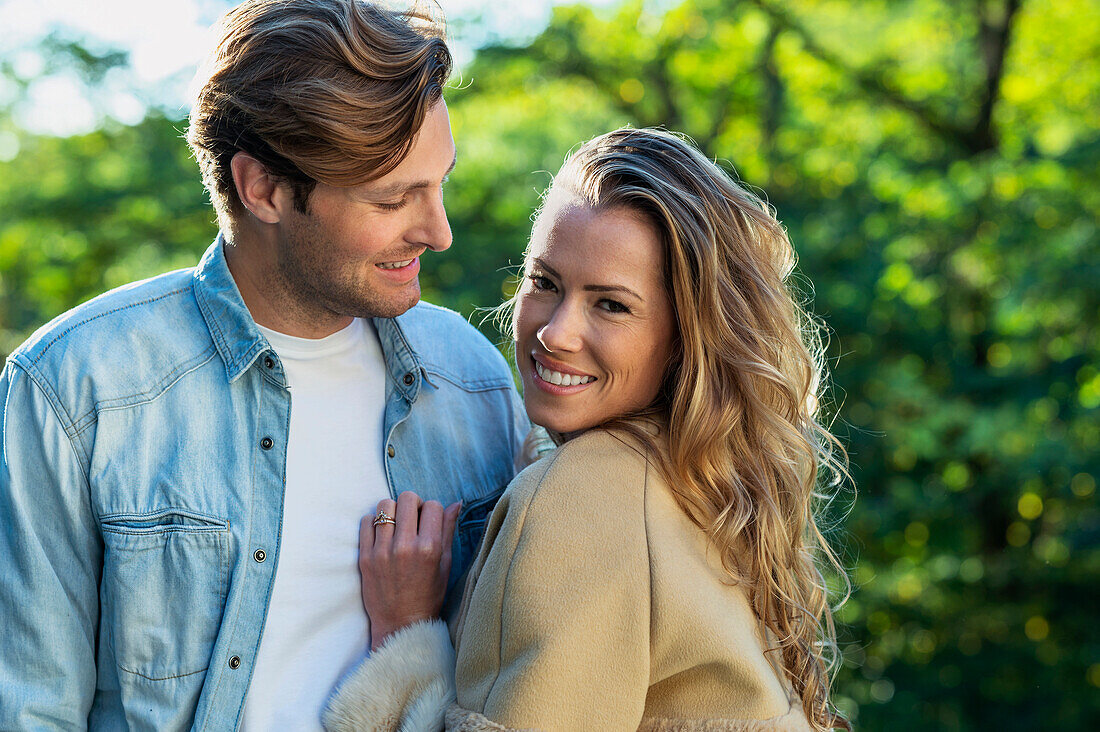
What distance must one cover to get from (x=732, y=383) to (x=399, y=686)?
0.85 m

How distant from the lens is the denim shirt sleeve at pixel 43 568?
6.20ft

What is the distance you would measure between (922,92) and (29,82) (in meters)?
6.81

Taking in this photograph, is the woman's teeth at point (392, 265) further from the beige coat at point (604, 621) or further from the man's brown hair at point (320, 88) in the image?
the beige coat at point (604, 621)

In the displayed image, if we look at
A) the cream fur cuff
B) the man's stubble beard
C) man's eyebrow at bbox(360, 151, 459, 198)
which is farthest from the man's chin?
the cream fur cuff

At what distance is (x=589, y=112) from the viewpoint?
8305mm

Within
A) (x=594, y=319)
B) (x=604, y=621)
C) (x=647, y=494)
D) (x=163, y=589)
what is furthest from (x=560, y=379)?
(x=163, y=589)

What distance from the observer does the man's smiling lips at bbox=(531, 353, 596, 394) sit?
1.88 meters

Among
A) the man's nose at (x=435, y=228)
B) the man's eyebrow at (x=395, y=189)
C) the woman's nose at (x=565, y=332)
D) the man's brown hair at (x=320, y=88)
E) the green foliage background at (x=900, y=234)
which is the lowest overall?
the green foliage background at (x=900, y=234)

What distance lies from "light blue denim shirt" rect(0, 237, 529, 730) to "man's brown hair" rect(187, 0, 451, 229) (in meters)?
0.35

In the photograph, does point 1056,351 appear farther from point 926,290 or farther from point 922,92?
point 922,92

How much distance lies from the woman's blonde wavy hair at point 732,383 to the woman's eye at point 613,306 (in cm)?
9

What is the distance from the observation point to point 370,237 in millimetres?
2119

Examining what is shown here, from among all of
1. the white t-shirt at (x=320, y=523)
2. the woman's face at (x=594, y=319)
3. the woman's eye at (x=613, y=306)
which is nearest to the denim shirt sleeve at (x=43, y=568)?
the white t-shirt at (x=320, y=523)

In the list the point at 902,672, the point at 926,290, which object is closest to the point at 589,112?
the point at 926,290
